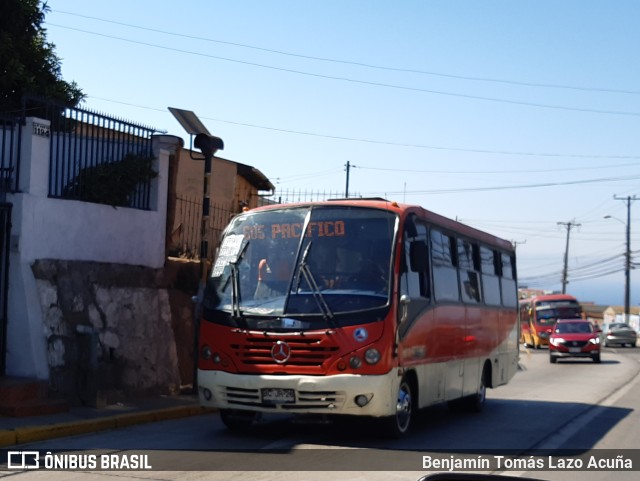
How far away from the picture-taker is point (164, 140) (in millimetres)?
15820

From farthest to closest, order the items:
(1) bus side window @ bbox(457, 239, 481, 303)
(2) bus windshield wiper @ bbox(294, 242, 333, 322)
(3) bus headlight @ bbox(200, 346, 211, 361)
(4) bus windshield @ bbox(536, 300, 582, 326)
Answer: (4) bus windshield @ bbox(536, 300, 582, 326) < (1) bus side window @ bbox(457, 239, 481, 303) < (3) bus headlight @ bbox(200, 346, 211, 361) < (2) bus windshield wiper @ bbox(294, 242, 333, 322)

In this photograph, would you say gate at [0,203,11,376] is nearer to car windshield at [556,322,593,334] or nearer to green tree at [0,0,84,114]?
green tree at [0,0,84,114]

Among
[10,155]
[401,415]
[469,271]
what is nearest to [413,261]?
[401,415]

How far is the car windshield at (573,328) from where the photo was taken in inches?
1378

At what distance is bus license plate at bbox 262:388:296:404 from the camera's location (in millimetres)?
10430

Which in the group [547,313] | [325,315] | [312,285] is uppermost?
[312,285]

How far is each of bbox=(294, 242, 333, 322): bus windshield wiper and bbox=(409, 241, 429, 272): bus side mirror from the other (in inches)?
51.8

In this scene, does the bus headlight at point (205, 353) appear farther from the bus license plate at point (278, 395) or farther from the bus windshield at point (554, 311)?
the bus windshield at point (554, 311)

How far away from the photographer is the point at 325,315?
34.6ft

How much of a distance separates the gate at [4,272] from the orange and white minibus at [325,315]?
323 cm

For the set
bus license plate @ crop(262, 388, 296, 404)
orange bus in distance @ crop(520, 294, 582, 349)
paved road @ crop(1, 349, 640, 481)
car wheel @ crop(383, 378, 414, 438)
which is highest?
bus license plate @ crop(262, 388, 296, 404)

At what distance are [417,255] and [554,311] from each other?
136ft

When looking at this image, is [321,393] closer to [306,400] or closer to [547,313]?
[306,400]

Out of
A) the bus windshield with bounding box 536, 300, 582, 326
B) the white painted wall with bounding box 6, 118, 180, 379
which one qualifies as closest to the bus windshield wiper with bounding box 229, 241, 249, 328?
the white painted wall with bounding box 6, 118, 180, 379
